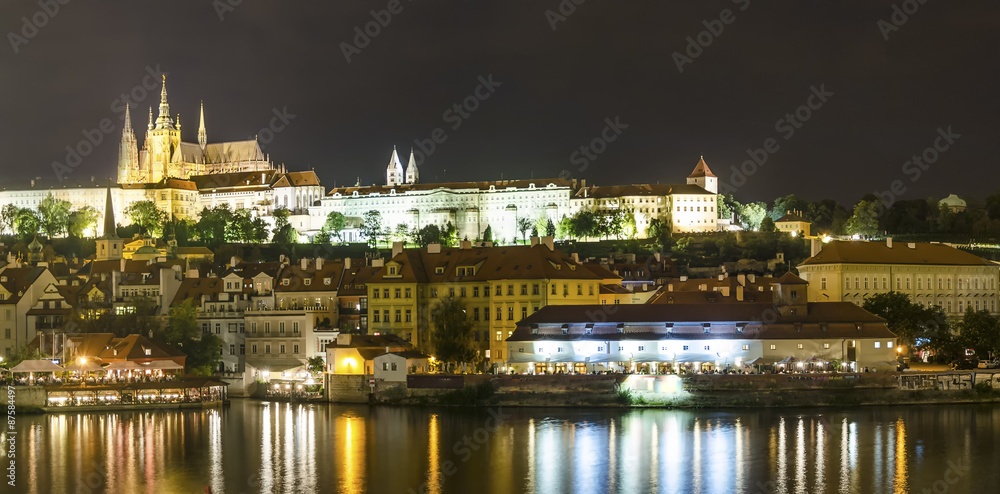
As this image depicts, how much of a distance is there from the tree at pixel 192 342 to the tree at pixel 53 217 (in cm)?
8393

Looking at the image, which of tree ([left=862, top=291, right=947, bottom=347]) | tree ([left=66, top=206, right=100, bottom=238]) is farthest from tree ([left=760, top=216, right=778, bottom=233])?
tree ([left=66, top=206, right=100, bottom=238])

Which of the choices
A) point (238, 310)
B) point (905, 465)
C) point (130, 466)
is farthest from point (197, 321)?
point (905, 465)

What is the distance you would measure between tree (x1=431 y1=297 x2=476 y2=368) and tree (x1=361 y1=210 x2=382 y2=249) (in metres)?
89.7

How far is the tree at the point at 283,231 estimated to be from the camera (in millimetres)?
147000

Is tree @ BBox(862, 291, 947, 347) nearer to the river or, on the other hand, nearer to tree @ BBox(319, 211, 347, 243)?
the river

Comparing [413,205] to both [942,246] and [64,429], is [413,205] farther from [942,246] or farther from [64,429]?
[64,429]

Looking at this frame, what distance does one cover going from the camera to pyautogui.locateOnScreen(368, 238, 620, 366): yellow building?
198 ft

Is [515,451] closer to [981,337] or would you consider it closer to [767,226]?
[981,337]

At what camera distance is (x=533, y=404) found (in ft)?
174

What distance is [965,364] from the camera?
192ft

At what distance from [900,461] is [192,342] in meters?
32.7

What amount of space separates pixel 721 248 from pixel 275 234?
170 ft

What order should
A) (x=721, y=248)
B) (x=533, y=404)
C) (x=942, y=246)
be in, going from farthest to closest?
(x=721, y=248) < (x=942, y=246) < (x=533, y=404)

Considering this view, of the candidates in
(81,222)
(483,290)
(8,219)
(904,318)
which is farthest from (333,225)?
(904,318)
